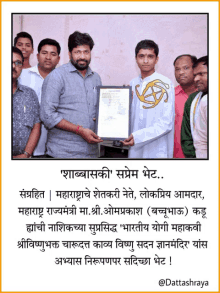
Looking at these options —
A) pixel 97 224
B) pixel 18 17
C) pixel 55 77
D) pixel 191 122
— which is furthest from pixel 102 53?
pixel 97 224

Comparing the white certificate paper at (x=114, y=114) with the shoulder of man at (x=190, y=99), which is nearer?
the white certificate paper at (x=114, y=114)

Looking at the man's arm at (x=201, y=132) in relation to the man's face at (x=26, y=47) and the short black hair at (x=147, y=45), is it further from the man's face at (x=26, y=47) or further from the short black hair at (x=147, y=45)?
the man's face at (x=26, y=47)

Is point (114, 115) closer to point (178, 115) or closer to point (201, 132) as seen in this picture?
point (178, 115)

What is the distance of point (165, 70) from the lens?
265 cm

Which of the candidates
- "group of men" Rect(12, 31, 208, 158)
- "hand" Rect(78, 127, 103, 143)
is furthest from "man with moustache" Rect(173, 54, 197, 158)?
"hand" Rect(78, 127, 103, 143)

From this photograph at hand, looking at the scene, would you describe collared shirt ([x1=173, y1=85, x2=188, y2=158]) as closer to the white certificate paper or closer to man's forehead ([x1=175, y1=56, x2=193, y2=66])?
man's forehead ([x1=175, y1=56, x2=193, y2=66])

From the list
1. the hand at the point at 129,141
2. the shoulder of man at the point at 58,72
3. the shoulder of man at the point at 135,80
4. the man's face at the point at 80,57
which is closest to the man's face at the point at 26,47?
the shoulder of man at the point at 58,72

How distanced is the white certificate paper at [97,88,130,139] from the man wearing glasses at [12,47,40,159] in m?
0.59

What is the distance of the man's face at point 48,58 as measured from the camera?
104 inches

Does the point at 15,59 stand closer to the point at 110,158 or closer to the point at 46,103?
the point at 46,103

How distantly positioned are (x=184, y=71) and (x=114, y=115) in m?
0.76

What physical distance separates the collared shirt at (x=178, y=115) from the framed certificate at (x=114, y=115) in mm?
439

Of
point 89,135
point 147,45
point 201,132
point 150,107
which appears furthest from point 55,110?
point 201,132

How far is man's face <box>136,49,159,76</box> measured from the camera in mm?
2641
